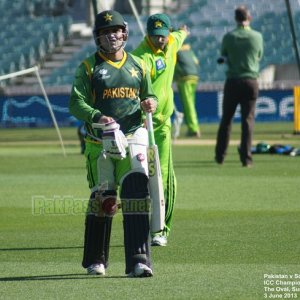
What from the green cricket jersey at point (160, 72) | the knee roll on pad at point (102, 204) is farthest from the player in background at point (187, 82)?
the knee roll on pad at point (102, 204)

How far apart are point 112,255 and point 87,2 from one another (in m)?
34.5

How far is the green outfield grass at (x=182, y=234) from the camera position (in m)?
8.80

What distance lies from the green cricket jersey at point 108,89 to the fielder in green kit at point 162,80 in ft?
6.93

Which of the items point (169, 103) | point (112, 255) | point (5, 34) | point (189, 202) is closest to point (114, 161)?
point (112, 255)

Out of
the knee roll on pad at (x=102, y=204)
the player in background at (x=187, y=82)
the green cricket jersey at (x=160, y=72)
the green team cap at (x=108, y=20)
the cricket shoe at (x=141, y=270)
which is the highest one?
the green team cap at (x=108, y=20)

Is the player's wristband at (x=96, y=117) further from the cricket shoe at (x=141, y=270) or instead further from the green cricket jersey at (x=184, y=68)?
the green cricket jersey at (x=184, y=68)

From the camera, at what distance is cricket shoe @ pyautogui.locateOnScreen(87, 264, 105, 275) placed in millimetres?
9438

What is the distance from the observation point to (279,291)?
8336mm

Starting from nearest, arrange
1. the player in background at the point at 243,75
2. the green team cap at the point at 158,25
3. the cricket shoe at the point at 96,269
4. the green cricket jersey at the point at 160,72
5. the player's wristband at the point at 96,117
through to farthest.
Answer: the player's wristband at the point at 96,117, the cricket shoe at the point at 96,269, the green team cap at the point at 158,25, the green cricket jersey at the point at 160,72, the player in background at the point at 243,75

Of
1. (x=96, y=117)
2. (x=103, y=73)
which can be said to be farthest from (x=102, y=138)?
(x=103, y=73)

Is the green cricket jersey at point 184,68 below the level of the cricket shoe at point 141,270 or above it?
below

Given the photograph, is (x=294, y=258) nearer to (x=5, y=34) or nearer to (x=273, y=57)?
(x=273, y=57)

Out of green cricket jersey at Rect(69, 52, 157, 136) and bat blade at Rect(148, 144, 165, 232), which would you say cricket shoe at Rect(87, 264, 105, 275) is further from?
green cricket jersey at Rect(69, 52, 157, 136)

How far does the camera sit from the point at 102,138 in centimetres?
937
